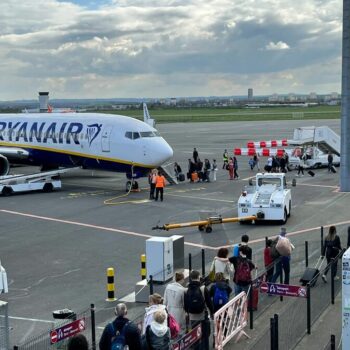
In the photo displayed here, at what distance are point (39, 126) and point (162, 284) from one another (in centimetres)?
2532

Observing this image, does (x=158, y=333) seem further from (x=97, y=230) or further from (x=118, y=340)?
(x=97, y=230)

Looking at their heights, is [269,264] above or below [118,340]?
below

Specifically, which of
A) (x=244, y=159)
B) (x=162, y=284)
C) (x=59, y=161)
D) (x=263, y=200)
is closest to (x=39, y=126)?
(x=59, y=161)

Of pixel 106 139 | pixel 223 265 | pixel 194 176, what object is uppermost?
pixel 106 139

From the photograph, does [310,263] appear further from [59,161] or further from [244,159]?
[244,159]

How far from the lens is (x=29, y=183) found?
34062 mm

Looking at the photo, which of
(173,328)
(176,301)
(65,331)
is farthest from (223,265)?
(65,331)

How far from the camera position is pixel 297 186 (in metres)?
35.2

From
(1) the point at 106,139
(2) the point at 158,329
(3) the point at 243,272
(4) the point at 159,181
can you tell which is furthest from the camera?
(1) the point at 106,139

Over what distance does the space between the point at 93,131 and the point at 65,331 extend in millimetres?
24950

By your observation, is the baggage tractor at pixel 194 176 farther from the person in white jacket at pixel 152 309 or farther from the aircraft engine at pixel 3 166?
the person in white jacket at pixel 152 309

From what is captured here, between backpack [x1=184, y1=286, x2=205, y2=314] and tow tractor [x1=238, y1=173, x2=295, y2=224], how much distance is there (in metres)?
13.1

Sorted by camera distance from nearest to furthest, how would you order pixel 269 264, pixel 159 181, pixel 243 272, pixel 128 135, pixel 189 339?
1. pixel 189 339
2. pixel 243 272
3. pixel 269 264
4. pixel 159 181
5. pixel 128 135

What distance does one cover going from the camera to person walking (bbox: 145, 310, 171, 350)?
30.5ft
